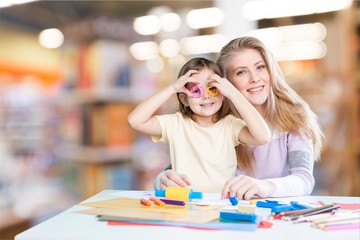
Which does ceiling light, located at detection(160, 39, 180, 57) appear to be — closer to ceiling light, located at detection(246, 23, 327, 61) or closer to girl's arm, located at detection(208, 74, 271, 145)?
ceiling light, located at detection(246, 23, 327, 61)

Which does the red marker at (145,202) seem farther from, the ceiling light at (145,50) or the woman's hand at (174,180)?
the ceiling light at (145,50)

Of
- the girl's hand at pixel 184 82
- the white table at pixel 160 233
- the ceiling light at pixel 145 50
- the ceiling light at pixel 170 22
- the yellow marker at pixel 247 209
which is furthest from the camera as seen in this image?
the ceiling light at pixel 170 22

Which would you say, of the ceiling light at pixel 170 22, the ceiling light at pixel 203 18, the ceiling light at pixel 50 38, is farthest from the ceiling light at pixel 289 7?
the ceiling light at pixel 50 38

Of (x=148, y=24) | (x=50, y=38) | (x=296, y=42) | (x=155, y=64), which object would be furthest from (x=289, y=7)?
(x=50, y=38)

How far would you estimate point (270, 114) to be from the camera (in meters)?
1.06

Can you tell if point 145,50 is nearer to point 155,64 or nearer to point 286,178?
point 155,64

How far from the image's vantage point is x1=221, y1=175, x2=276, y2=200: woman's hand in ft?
2.85

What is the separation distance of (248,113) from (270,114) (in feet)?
0.50

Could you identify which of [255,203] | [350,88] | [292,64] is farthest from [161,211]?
[292,64]

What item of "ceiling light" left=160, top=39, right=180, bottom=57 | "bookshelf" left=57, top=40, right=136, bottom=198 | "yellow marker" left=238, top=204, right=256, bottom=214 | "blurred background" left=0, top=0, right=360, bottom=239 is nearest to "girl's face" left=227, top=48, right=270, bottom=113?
"yellow marker" left=238, top=204, right=256, bottom=214

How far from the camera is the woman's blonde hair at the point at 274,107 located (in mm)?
1050

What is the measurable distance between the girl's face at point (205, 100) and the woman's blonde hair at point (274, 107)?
8 centimetres

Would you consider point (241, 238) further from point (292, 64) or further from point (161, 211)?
point (292, 64)

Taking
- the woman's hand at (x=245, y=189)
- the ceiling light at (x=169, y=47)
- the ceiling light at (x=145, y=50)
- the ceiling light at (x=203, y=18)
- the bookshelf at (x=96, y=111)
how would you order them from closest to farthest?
the woman's hand at (x=245, y=189), the bookshelf at (x=96, y=111), the ceiling light at (x=145, y=50), the ceiling light at (x=169, y=47), the ceiling light at (x=203, y=18)
